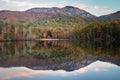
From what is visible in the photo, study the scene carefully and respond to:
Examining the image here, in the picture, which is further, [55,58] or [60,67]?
[55,58]

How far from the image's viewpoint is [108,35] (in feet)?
352

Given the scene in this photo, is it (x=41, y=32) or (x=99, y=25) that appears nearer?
(x=99, y=25)

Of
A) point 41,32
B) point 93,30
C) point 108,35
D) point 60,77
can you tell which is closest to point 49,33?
point 41,32

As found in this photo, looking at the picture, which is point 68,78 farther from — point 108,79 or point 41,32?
point 41,32

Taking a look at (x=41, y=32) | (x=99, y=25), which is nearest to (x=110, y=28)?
(x=99, y=25)

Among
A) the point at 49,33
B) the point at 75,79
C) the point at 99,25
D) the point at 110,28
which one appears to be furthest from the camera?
the point at 49,33

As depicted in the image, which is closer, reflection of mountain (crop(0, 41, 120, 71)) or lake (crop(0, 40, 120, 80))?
lake (crop(0, 40, 120, 80))

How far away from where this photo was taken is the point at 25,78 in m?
17.8

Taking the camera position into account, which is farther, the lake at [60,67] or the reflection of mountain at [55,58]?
the reflection of mountain at [55,58]

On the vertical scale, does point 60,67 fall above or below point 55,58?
above

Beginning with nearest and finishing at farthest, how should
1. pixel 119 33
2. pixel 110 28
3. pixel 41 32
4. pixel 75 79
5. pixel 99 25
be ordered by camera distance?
pixel 75 79 → pixel 119 33 → pixel 110 28 → pixel 99 25 → pixel 41 32

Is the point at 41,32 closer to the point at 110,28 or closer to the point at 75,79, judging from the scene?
the point at 110,28

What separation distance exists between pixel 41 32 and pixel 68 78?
6532 inches

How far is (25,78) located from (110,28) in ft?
298
